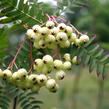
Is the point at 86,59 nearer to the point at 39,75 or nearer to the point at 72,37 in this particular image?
the point at 72,37

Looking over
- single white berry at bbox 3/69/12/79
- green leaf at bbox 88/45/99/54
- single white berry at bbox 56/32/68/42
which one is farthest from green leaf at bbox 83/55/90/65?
single white berry at bbox 3/69/12/79

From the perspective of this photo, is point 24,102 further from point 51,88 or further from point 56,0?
point 56,0

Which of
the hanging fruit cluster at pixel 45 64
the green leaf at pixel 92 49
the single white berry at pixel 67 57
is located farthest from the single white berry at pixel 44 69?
the green leaf at pixel 92 49

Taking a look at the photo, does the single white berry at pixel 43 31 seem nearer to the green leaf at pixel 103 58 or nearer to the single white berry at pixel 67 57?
the single white berry at pixel 67 57

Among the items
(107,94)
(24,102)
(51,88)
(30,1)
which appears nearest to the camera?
(51,88)

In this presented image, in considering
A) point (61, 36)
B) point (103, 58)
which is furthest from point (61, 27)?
point (103, 58)

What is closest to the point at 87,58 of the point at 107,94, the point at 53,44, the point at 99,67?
the point at 99,67

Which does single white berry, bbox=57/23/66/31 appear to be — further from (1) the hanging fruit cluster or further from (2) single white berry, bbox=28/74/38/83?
(2) single white berry, bbox=28/74/38/83

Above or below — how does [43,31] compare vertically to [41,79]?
above

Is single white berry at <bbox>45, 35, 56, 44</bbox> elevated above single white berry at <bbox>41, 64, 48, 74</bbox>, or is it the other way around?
single white berry at <bbox>45, 35, 56, 44</bbox>
